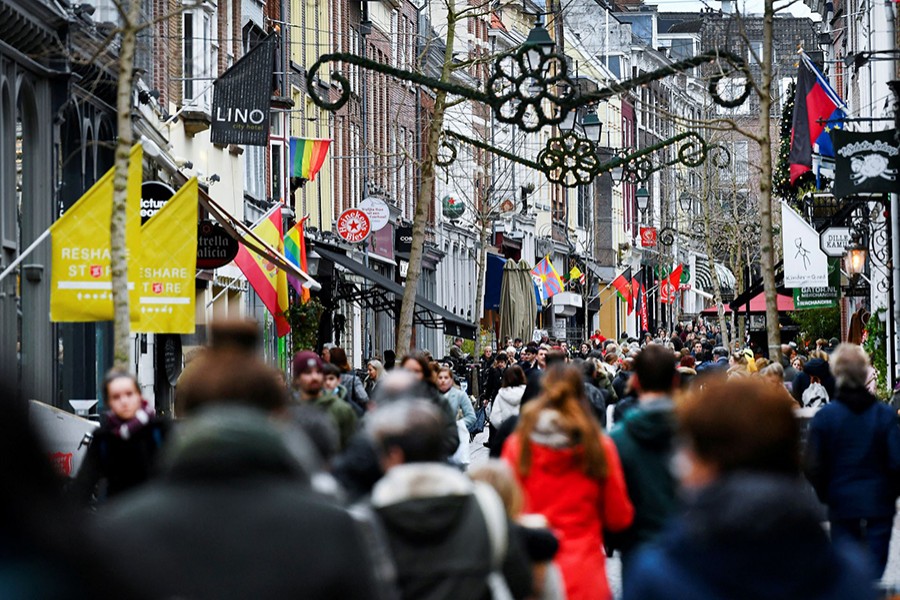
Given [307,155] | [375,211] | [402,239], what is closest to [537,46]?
[307,155]

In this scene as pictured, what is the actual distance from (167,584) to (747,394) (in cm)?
144

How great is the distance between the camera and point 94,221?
1633 centimetres

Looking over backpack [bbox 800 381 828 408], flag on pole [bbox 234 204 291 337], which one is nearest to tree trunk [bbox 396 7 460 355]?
flag on pole [bbox 234 204 291 337]

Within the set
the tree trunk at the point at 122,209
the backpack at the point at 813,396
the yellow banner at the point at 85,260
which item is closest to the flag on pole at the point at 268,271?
the backpack at the point at 813,396

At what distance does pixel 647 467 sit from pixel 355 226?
1251 inches

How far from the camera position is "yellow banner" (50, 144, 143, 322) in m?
16.3

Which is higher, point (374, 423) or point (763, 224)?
point (763, 224)

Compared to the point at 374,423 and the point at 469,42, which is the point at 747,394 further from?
the point at 469,42

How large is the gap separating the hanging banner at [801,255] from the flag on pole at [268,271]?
8508 millimetres

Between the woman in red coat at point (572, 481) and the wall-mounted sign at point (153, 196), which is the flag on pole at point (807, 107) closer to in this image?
the wall-mounted sign at point (153, 196)

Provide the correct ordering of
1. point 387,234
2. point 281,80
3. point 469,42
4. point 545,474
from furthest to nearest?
point 469,42 → point 387,234 → point 281,80 → point 545,474

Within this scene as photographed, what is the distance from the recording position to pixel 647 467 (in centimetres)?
838

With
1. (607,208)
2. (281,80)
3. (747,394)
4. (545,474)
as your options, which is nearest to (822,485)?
(545,474)

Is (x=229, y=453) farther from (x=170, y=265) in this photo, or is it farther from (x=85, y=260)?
(x=170, y=265)
